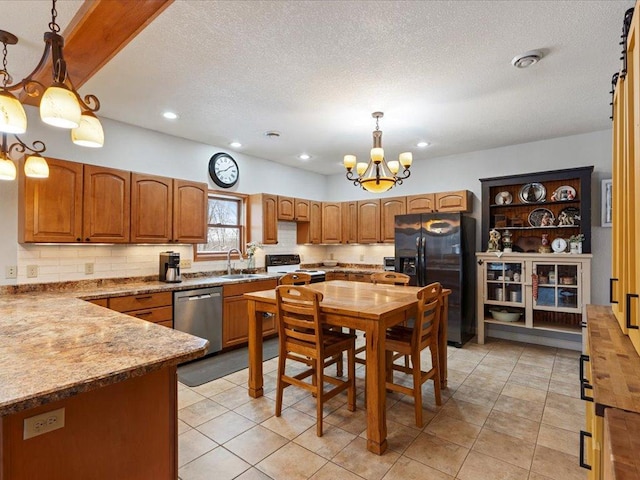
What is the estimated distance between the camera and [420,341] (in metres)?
2.49

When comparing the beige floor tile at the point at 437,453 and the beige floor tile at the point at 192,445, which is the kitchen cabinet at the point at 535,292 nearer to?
the beige floor tile at the point at 437,453

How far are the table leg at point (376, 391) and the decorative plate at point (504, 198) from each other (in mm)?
3483

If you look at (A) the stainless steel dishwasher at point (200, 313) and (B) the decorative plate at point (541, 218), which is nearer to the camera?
(A) the stainless steel dishwasher at point (200, 313)

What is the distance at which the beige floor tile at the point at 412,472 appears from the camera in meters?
1.92

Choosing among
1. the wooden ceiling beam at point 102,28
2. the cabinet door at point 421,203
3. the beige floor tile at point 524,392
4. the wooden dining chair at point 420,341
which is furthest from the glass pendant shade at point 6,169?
the cabinet door at point 421,203

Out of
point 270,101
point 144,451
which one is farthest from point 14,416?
point 270,101

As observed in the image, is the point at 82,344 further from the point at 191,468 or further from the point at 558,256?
the point at 558,256

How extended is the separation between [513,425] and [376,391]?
117cm

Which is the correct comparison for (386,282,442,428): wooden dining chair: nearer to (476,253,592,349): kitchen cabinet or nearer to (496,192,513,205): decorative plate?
(476,253,592,349): kitchen cabinet

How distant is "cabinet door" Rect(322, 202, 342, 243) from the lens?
6.04m

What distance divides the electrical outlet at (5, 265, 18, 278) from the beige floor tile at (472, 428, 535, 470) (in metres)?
4.07

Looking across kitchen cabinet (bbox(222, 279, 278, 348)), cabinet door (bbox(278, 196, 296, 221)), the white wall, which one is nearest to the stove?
the white wall

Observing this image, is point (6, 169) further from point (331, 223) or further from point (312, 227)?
point (331, 223)

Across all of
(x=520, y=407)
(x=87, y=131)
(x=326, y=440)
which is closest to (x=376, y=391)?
(x=326, y=440)
